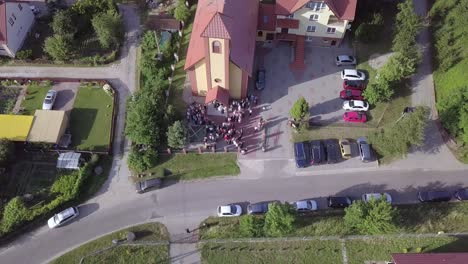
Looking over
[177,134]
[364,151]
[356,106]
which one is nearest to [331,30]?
[356,106]

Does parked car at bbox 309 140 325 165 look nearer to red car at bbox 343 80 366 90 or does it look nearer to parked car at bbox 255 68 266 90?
red car at bbox 343 80 366 90

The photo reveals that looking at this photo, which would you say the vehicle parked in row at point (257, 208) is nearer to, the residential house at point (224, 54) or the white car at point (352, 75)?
the residential house at point (224, 54)

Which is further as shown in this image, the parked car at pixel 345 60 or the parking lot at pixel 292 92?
the parked car at pixel 345 60

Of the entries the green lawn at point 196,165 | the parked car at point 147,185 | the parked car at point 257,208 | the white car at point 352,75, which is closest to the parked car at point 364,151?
the white car at point 352,75

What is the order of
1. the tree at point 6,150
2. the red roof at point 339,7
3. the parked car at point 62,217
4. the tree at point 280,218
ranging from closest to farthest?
1. the tree at point 280,218
2. the parked car at point 62,217
3. the tree at point 6,150
4. the red roof at point 339,7

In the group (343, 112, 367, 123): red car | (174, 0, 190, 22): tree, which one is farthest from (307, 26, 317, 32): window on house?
(174, 0, 190, 22): tree

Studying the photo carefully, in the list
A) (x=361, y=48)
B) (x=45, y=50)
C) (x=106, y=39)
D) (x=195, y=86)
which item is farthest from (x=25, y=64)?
(x=361, y=48)
